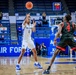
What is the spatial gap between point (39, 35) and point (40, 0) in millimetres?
7526

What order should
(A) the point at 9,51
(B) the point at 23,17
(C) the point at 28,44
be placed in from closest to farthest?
(C) the point at 28,44 → (A) the point at 9,51 → (B) the point at 23,17

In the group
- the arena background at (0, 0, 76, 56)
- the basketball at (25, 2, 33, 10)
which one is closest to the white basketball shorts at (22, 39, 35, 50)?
the arena background at (0, 0, 76, 56)

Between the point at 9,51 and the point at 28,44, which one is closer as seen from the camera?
the point at 28,44

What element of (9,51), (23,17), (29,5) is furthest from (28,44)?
(29,5)

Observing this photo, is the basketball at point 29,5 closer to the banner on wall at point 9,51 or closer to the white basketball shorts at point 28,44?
the banner on wall at point 9,51

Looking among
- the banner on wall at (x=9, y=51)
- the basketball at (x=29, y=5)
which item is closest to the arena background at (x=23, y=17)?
the banner on wall at (x=9, y=51)

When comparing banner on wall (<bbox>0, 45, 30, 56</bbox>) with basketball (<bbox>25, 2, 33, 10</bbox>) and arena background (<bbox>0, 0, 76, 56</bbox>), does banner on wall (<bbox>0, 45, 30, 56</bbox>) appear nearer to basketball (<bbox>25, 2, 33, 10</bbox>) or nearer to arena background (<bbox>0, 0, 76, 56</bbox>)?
arena background (<bbox>0, 0, 76, 56</bbox>)

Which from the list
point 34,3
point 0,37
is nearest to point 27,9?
point 34,3

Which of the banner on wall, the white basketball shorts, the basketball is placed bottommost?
the banner on wall

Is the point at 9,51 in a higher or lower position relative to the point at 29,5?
lower

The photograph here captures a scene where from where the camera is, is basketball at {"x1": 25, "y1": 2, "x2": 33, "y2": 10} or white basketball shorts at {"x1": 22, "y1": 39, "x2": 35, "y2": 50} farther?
basketball at {"x1": 25, "y1": 2, "x2": 33, "y2": 10}

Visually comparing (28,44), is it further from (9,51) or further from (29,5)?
(29,5)

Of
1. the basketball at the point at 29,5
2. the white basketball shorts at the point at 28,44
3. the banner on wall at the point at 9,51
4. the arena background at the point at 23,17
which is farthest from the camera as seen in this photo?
the basketball at the point at 29,5

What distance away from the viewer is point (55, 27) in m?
19.4
